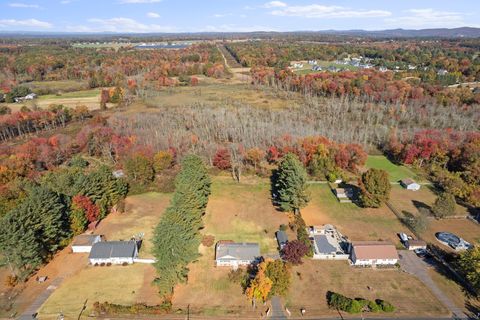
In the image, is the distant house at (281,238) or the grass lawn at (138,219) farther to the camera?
the grass lawn at (138,219)

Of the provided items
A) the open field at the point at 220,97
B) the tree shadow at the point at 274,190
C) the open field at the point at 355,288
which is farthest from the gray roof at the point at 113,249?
the open field at the point at 220,97

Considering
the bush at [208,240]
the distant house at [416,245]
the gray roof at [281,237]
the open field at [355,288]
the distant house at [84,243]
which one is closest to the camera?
the open field at [355,288]

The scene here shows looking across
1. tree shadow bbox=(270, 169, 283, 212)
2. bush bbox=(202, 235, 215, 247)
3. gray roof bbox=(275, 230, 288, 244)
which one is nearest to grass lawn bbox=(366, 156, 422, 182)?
tree shadow bbox=(270, 169, 283, 212)

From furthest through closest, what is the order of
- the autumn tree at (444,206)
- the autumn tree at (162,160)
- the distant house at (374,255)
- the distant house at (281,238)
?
the autumn tree at (162,160) < the autumn tree at (444,206) < the distant house at (281,238) < the distant house at (374,255)

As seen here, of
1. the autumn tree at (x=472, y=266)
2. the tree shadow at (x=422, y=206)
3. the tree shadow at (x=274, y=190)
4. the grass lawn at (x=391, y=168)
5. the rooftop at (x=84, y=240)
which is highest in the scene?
the autumn tree at (x=472, y=266)

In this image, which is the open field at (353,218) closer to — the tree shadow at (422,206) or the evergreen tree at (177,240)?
the tree shadow at (422,206)

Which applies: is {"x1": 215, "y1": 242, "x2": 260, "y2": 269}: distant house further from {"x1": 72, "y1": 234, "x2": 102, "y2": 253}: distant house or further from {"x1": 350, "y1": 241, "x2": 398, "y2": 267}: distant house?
{"x1": 72, "y1": 234, "x2": 102, "y2": 253}: distant house

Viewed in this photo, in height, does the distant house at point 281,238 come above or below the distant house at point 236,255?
below

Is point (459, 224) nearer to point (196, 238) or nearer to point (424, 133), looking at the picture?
point (424, 133)
